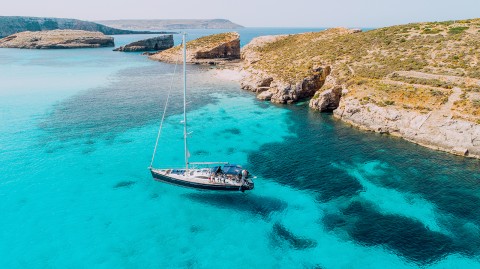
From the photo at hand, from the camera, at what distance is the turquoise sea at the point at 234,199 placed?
30.7 meters

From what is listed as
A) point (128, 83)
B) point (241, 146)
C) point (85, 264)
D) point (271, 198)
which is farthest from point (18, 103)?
point (271, 198)

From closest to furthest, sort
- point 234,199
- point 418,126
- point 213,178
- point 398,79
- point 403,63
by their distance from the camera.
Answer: point 213,178 < point 234,199 < point 418,126 < point 398,79 < point 403,63

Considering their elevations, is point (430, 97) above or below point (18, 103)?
above

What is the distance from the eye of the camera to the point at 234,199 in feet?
A: 130

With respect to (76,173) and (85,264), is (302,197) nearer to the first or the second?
(85,264)

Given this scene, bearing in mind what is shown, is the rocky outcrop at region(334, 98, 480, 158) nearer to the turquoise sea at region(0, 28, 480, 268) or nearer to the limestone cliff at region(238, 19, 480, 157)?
the limestone cliff at region(238, 19, 480, 157)

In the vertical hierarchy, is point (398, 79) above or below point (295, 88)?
above

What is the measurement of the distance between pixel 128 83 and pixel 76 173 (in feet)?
216

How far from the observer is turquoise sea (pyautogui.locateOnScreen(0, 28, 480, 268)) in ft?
101

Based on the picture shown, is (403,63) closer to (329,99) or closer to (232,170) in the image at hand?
(329,99)

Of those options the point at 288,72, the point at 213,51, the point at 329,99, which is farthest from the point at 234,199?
the point at 213,51

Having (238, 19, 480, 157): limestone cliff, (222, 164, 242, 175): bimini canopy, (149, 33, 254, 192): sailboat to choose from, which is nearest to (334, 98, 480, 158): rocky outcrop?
(238, 19, 480, 157): limestone cliff

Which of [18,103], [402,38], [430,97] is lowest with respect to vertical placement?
[18,103]

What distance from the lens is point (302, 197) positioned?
3962cm
